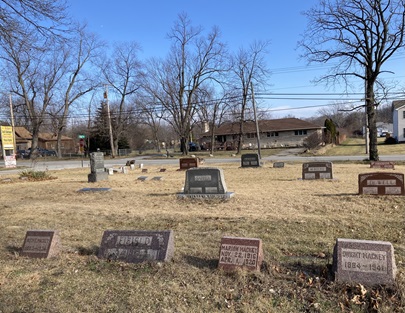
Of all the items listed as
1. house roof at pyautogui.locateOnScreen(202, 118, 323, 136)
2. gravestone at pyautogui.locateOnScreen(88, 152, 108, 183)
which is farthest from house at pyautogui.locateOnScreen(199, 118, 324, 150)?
gravestone at pyautogui.locateOnScreen(88, 152, 108, 183)

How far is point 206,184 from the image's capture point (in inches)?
355

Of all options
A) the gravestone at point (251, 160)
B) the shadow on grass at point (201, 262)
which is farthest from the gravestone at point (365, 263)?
the gravestone at point (251, 160)

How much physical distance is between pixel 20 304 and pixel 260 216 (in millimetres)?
4394

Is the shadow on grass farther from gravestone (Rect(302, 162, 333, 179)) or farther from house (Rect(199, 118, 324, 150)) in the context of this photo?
house (Rect(199, 118, 324, 150))

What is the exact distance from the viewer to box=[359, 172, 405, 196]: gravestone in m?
8.14

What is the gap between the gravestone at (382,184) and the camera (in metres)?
8.14

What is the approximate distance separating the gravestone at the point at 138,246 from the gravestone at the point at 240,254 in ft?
2.36

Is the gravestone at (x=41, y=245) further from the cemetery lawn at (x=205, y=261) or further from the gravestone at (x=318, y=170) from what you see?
the gravestone at (x=318, y=170)

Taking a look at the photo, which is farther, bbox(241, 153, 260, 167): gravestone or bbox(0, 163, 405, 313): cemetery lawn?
bbox(241, 153, 260, 167): gravestone

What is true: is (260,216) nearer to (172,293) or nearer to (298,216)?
(298,216)

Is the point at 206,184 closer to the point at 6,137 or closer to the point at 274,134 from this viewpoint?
the point at 6,137

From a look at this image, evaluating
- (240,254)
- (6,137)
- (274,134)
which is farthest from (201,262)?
(274,134)

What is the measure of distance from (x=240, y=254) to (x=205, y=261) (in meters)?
0.53

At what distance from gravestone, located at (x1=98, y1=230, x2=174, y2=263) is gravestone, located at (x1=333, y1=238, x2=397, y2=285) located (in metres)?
Result: 1.93
